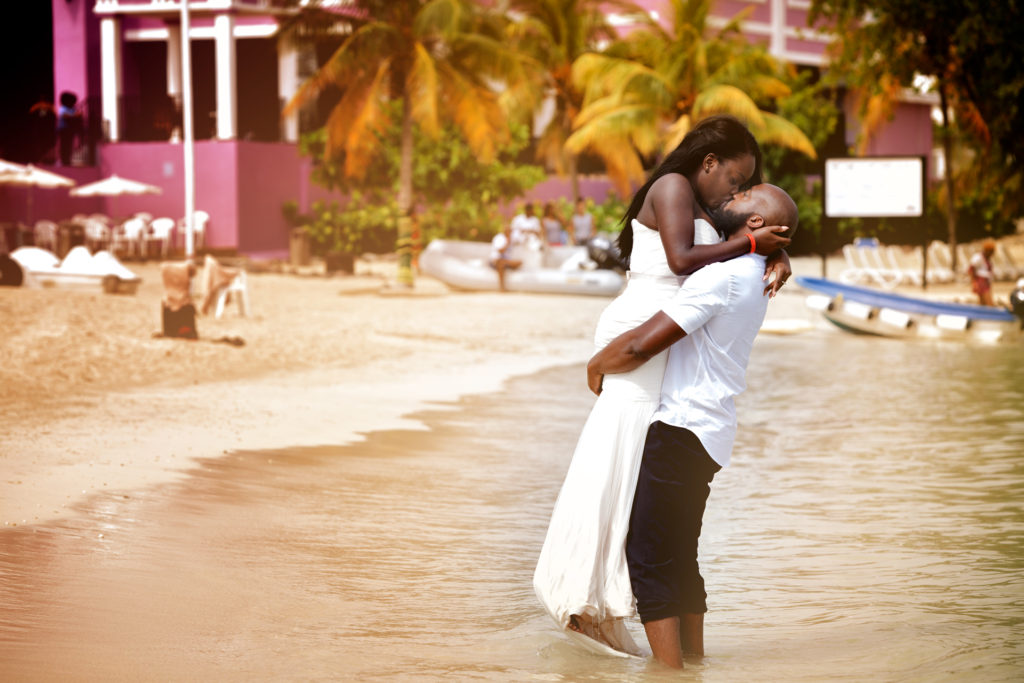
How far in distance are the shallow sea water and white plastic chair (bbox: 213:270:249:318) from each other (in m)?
8.14

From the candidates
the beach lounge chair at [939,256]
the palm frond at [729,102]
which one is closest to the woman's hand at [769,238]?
the palm frond at [729,102]

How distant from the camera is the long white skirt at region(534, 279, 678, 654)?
395 centimetres

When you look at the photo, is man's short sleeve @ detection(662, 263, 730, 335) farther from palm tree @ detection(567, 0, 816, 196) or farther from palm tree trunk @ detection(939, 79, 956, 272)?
palm tree @ detection(567, 0, 816, 196)

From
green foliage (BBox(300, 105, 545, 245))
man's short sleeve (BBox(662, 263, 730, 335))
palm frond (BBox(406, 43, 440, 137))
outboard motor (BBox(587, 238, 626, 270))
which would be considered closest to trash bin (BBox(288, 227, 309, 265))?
green foliage (BBox(300, 105, 545, 245))

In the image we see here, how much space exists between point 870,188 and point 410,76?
8676 millimetres

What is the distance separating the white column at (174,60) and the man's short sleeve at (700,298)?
29.7m

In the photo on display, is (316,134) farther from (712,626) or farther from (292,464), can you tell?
(712,626)

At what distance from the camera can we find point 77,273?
1998 centimetres

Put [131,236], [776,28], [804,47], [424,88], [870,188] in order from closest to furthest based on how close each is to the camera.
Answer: [424,88]
[870,188]
[131,236]
[776,28]
[804,47]

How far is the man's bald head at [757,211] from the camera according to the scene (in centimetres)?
391

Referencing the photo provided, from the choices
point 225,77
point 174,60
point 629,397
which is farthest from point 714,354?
point 174,60

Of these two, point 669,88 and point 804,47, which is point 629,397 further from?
point 804,47

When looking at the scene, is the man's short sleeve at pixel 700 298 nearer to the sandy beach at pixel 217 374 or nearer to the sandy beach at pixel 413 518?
the sandy beach at pixel 413 518

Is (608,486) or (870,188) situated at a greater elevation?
(870,188)
